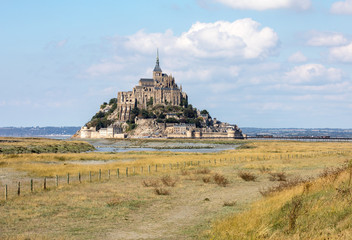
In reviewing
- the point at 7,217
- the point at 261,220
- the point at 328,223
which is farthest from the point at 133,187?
the point at 328,223

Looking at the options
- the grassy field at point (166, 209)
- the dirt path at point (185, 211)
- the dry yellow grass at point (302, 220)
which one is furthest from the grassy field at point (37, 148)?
the dry yellow grass at point (302, 220)

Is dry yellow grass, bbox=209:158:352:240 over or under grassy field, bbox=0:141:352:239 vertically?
over

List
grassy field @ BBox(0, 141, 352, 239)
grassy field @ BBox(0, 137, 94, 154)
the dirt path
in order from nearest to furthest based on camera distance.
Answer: grassy field @ BBox(0, 141, 352, 239)
the dirt path
grassy field @ BBox(0, 137, 94, 154)

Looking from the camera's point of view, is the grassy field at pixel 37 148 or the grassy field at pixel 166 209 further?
the grassy field at pixel 37 148

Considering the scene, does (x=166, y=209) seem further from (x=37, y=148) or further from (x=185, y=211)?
(x=37, y=148)

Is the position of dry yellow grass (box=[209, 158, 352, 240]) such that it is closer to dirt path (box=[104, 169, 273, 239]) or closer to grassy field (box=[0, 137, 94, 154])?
dirt path (box=[104, 169, 273, 239])

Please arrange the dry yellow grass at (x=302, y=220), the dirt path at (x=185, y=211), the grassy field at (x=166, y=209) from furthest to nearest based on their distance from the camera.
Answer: the dirt path at (x=185, y=211) < the grassy field at (x=166, y=209) < the dry yellow grass at (x=302, y=220)

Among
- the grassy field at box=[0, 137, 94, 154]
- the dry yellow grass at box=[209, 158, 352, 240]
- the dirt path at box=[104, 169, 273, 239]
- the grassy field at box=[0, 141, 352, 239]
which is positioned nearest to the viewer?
the dry yellow grass at box=[209, 158, 352, 240]

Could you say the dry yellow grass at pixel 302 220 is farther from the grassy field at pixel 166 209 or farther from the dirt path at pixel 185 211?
the dirt path at pixel 185 211

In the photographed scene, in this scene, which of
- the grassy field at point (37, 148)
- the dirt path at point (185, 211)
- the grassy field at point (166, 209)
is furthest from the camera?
the grassy field at point (37, 148)

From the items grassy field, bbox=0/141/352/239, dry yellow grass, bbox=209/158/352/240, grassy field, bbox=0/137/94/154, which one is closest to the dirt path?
grassy field, bbox=0/141/352/239

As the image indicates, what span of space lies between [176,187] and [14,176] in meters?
16.2

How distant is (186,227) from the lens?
1766 centimetres

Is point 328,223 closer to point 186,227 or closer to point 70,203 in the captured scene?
point 186,227
